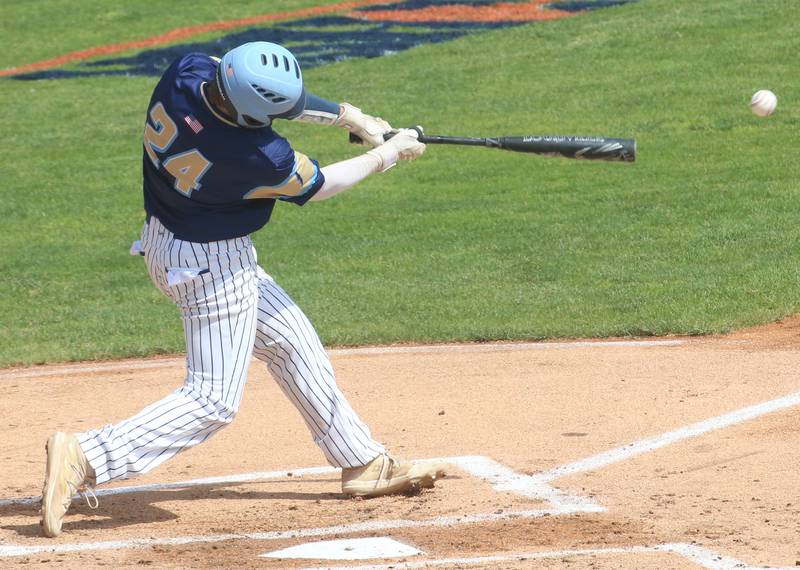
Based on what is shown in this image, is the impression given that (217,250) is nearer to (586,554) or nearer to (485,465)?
(485,465)

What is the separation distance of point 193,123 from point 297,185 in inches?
17.9

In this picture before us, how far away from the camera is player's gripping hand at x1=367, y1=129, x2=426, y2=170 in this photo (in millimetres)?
5516

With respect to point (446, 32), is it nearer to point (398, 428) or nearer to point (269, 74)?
point (398, 428)

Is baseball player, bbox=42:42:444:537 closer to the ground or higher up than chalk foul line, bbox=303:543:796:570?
higher up

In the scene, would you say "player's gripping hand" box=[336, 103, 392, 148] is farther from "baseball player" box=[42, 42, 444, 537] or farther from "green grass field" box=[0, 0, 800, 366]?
"green grass field" box=[0, 0, 800, 366]

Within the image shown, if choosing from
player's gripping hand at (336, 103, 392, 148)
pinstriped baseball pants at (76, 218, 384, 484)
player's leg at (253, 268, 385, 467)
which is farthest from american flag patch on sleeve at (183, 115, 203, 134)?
player's gripping hand at (336, 103, 392, 148)

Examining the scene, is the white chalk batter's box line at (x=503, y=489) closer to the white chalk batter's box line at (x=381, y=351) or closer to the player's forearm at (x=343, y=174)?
the player's forearm at (x=343, y=174)

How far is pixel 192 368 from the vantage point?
17.0 ft

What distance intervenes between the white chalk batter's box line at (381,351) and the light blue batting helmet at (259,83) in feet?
13.0

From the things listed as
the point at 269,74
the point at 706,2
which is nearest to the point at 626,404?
the point at 269,74

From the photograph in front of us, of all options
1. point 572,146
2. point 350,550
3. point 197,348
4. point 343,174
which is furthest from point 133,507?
point 572,146

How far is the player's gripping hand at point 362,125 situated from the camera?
6.02 m

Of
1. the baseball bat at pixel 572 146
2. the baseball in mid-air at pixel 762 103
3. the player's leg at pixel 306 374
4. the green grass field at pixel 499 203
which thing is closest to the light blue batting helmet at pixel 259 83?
the player's leg at pixel 306 374

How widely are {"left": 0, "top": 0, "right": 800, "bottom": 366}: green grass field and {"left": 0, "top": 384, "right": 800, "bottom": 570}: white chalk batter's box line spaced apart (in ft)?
8.11
